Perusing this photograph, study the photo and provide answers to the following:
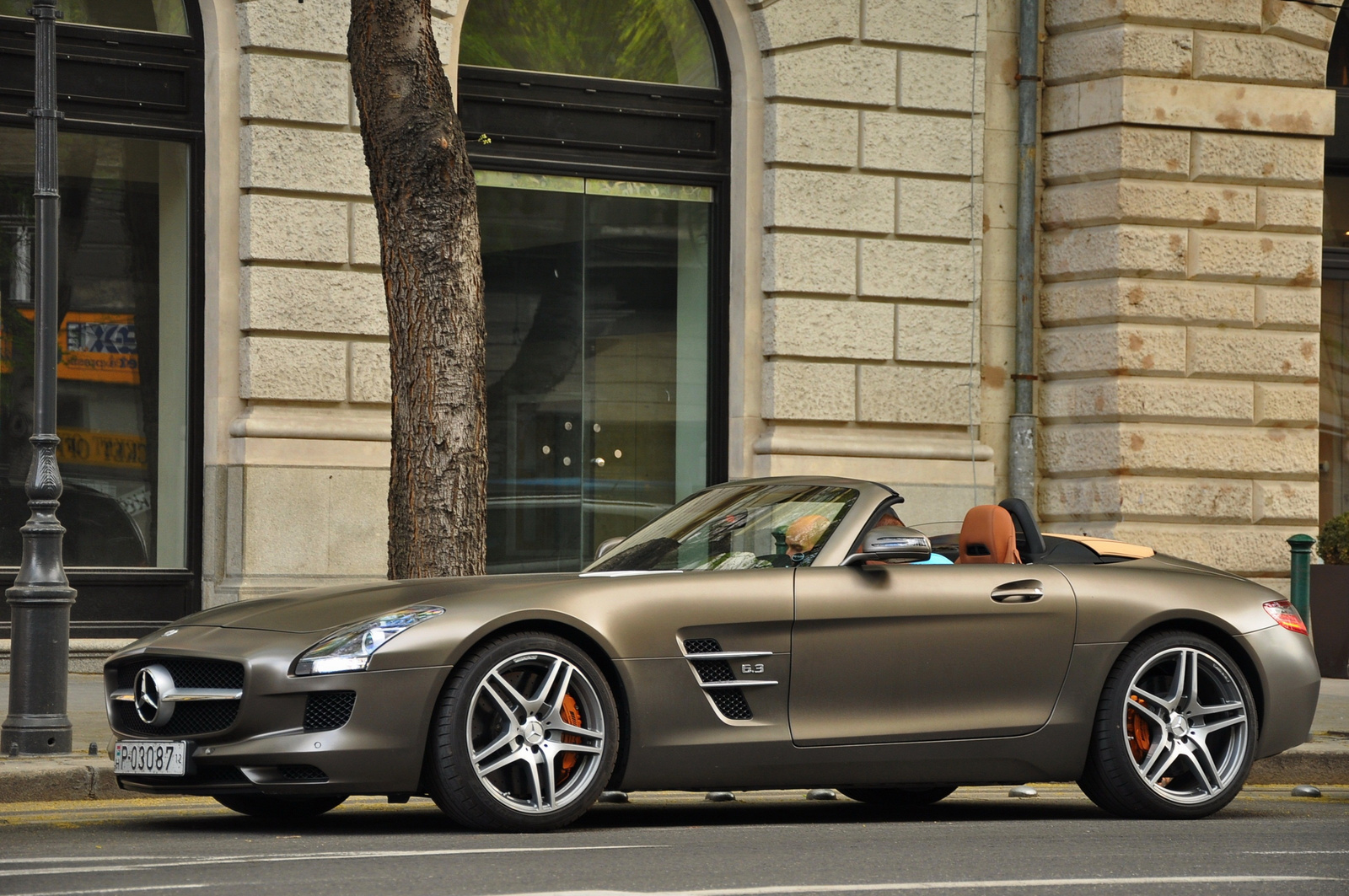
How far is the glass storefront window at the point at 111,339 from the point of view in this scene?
41.4 feet

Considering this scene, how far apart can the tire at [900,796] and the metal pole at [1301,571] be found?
6.56 m

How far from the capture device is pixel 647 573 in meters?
6.59

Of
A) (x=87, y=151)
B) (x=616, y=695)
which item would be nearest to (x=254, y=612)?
(x=616, y=695)

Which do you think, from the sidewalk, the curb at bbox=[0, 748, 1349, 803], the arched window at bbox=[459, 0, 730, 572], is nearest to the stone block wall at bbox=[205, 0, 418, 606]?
the arched window at bbox=[459, 0, 730, 572]

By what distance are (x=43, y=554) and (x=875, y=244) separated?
777 centimetres

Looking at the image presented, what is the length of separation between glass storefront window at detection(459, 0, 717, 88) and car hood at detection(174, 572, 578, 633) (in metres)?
8.02

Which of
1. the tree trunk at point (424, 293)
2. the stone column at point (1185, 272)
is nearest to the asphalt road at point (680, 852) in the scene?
the tree trunk at point (424, 293)

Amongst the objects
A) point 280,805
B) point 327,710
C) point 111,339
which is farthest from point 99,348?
point 327,710

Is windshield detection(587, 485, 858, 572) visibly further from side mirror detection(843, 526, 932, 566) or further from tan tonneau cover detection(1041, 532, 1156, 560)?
tan tonneau cover detection(1041, 532, 1156, 560)

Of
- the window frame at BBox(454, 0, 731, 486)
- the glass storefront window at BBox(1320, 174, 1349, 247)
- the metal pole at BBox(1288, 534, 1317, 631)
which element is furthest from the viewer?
the glass storefront window at BBox(1320, 174, 1349, 247)

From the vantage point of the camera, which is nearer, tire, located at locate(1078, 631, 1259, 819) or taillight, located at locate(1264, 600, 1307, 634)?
tire, located at locate(1078, 631, 1259, 819)

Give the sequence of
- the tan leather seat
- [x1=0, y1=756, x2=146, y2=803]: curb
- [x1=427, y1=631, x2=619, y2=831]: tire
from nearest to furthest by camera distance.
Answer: [x1=427, y1=631, x2=619, y2=831]: tire
the tan leather seat
[x1=0, y1=756, x2=146, y2=803]: curb

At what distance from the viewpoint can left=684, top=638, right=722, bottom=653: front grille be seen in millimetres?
6430

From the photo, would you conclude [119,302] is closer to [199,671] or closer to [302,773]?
[199,671]
